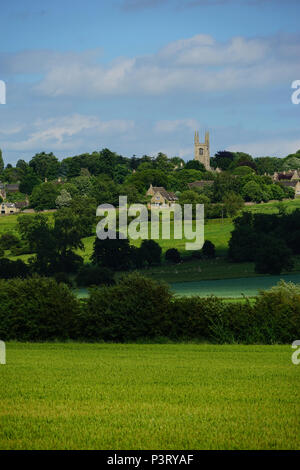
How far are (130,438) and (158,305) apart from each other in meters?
19.1

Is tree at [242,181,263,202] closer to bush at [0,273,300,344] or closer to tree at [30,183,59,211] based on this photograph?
tree at [30,183,59,211]

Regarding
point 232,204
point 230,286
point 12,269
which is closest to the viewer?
point 230,286

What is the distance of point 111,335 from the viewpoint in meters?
29.3

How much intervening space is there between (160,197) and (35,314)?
11807cm

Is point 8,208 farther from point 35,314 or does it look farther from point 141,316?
point 141,316

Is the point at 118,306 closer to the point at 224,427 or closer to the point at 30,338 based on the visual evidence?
the point at 30,338

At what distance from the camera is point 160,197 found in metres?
147

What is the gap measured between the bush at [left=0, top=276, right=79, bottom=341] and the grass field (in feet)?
27.0

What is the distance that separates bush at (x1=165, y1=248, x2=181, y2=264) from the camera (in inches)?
3290

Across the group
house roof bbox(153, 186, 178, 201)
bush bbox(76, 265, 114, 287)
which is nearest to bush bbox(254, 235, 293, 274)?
bush bbox(76, 265, 114, 287)

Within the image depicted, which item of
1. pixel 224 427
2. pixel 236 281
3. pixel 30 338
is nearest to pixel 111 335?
pixel 30 338

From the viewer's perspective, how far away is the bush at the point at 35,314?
29469 mm

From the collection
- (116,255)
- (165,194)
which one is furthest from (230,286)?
(165,194)
